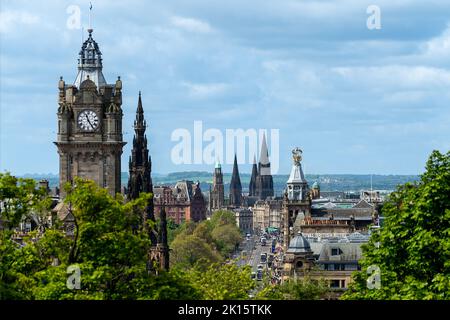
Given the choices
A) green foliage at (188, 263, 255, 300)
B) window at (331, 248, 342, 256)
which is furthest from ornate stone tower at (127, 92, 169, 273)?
green foliage at (188, 263, 255, 300)

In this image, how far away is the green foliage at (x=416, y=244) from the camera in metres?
66.5

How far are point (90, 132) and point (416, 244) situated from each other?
A: 58.8 meters

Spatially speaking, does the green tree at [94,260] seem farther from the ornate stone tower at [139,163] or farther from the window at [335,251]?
the ornate stone tower at [139,163]

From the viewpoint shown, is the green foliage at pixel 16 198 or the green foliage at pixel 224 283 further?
the green foliage at pixel 224 283

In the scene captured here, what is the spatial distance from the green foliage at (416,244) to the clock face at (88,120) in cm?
5285

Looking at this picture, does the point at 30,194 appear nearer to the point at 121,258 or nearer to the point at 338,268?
the point at 121,258

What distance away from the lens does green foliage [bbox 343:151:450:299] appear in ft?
218

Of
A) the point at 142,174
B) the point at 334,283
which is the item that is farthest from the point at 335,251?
the point at 142,174

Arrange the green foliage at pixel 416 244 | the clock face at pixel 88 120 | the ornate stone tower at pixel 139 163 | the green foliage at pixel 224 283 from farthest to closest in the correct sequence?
the ornate stone tower at pixel 139 163 < the clock face at pixel 88 120 < the green foliage at pixel 224 283 < the green foliage at pixel 416 244

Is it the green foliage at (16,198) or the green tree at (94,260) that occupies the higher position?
the green foliage at (16,198)

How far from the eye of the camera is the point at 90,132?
12362 cm

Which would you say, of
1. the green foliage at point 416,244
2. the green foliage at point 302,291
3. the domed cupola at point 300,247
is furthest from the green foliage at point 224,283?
the domed cupola at point 300,247
